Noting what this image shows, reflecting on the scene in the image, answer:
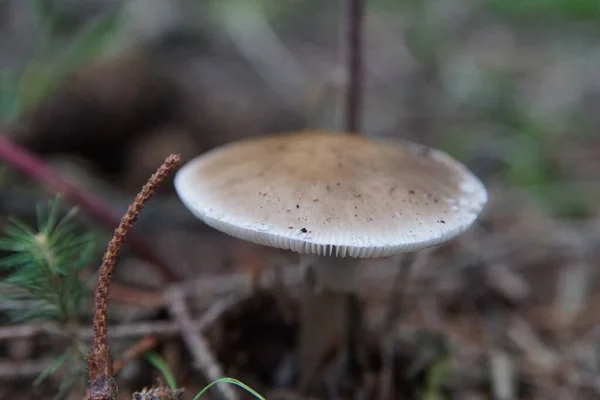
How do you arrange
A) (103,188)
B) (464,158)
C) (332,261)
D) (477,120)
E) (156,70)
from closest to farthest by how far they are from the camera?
1. (332,261)
2. (103,188)
3. (464,158)
4. (156,70)
5. (477,120)

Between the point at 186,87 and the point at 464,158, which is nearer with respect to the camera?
the point at 464,158

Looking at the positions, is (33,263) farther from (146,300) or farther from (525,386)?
(525,386)

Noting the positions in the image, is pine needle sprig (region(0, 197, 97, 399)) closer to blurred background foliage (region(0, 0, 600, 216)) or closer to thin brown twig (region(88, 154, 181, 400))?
thin brown twig (region(88, 154, 181, 400))

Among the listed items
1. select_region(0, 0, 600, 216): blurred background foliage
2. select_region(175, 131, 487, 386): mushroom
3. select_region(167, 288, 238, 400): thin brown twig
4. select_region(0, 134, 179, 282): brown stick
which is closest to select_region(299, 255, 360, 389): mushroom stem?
select_region(175, 131, 487, 386): mushroom

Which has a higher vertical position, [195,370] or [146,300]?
[146,300]

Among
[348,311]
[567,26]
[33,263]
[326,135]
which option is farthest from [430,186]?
[567,26]

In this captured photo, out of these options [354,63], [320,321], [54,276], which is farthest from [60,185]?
[354,63]

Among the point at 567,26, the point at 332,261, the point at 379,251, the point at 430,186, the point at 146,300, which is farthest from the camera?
the point at 567,26

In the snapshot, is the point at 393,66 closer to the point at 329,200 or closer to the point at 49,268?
the point at 329,200

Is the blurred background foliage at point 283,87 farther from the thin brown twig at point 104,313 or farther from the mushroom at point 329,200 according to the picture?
the thin brown twig at point 104,313
